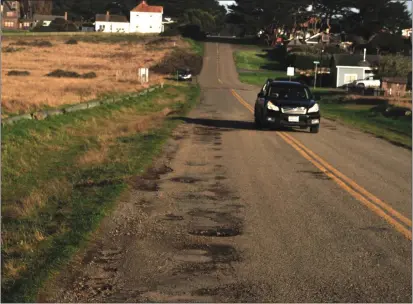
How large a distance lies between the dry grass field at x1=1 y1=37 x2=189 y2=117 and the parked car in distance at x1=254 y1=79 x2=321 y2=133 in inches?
588

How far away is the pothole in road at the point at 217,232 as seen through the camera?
26.1ft

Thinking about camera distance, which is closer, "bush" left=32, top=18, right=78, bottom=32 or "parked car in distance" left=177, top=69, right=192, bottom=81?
"parked car in distance" left=177, top=69, right=192, bottom=81

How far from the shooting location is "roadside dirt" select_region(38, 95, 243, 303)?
589 centimetres

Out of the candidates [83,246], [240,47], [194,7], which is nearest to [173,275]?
[83,246]

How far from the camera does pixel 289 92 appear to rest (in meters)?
21.2

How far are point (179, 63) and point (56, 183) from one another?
73.4m

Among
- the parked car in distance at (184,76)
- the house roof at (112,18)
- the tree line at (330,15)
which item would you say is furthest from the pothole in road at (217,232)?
the house roof at (112,18)

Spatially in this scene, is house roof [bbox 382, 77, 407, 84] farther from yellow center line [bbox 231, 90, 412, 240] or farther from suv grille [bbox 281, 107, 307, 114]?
yellow center line [bbox 231, 90, 412, 240]

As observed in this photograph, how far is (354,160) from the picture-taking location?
14.9m

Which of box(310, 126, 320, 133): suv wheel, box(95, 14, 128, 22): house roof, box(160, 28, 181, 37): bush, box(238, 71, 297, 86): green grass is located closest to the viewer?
box(310, 126, 320, 133): suv wheel

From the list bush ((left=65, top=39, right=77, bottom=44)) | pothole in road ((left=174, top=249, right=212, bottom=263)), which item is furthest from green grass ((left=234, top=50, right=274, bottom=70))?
pothole in road ((left=174, top=249, right=212, bottom=263))

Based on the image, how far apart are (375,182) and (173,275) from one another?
6.59 m

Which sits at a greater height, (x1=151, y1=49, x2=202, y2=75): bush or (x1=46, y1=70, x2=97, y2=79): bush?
(x1=151, y1=49, x2=202, y2=75): bush

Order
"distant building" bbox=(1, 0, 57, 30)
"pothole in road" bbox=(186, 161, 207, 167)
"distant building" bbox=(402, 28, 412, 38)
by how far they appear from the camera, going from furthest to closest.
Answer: "distant building" bbox=(1, 0, 57, 30)
"distant building" bbox=(402, 28, 412, 38)
"pothole in road" bbox=(186, 161, 207, 167)
